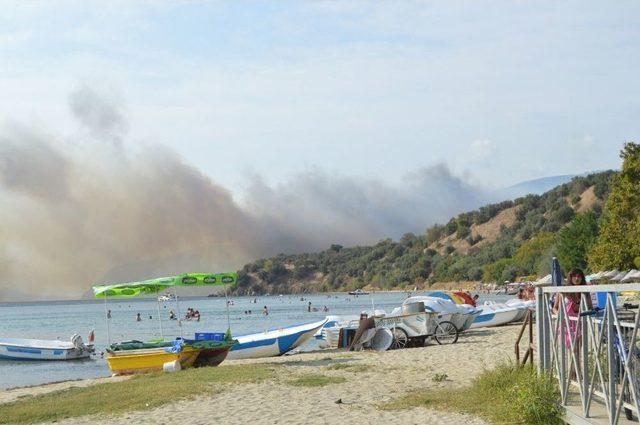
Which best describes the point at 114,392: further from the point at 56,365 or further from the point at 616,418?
the point at 56,365

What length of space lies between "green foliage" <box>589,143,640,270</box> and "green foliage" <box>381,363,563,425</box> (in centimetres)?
4255

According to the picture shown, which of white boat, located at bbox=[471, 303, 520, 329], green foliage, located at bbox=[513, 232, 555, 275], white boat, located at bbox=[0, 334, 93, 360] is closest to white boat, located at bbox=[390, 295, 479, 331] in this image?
white boat, located at bbox=[471, 303, 520, 329]

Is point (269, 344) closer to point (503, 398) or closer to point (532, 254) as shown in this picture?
point (503, 398)

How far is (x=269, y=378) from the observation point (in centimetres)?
2028

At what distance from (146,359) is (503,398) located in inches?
590

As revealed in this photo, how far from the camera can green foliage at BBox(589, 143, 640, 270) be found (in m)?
56.0

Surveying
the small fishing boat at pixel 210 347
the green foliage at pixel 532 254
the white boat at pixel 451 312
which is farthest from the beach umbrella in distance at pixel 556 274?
the green foliage at pixel 532 254

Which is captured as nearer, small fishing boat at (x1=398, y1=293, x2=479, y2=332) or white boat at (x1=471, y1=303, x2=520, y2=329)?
small fishing boat at (x1=398, y1=293, x2=479, y2=332)

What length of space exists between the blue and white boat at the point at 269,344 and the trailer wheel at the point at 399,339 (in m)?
4.37

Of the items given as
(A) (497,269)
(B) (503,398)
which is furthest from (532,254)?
(B) (503,398)

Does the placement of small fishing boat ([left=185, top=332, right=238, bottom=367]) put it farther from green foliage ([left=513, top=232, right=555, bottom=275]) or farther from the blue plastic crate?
green foliage ([left=513, top=232, right=555, bottom=275])

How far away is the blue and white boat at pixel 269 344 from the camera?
1257 inches

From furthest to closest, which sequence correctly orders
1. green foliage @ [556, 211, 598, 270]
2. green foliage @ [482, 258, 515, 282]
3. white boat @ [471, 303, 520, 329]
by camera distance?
green foliage @ [482, 258, 515, 282], green foliage @ [556, 211, 598, 270], white boat @ [471, 303, 520, 329]

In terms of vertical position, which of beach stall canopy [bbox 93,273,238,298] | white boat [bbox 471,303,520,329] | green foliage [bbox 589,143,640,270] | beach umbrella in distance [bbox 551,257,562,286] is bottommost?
white boat [bbox 471,303,520,329]
